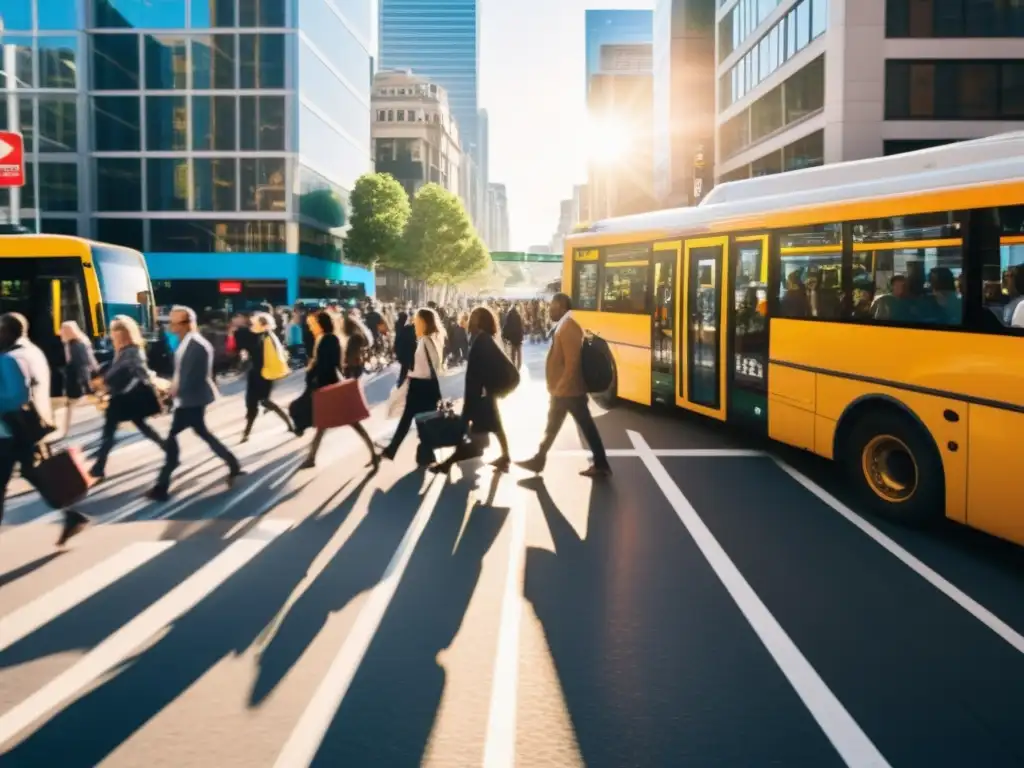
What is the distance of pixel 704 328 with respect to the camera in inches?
525

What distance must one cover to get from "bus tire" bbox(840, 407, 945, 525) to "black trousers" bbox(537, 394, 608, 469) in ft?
7.80

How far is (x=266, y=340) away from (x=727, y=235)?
19.4 ft

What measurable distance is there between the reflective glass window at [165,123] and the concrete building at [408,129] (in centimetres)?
5905

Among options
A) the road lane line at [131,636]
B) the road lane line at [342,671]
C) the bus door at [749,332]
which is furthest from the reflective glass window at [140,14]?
the road lane line at [342,671]

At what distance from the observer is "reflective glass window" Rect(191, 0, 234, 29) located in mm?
58941

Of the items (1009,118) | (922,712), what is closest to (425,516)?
(922,712)

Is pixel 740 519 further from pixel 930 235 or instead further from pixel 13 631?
pixel 13 631

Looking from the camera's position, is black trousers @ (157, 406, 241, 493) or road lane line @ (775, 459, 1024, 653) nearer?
road lane line @ (775, 459, 1024, 653)

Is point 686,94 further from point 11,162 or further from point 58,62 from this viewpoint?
point 11,162

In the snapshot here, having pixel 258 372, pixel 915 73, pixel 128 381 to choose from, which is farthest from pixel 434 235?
pixel 128 381

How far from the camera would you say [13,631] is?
18.7ft

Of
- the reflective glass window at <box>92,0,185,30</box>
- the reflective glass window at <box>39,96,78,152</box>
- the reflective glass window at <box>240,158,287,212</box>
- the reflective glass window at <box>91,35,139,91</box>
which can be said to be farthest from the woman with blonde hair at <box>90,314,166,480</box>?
the reflective glass window at <box>92,0,185,30</box>

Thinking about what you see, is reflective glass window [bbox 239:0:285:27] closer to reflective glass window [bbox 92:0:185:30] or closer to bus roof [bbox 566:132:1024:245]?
reflective glass window [bbox 92:0:185:30]

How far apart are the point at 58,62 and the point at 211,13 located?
859 centimetres
